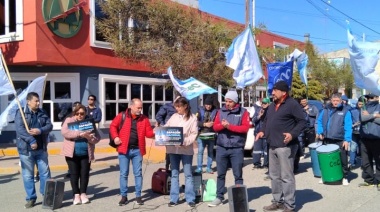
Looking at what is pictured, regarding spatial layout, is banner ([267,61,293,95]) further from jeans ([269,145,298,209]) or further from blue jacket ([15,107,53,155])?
blue jacket ([15,107,53,155])

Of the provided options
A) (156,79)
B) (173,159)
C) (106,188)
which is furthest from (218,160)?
(156,79)

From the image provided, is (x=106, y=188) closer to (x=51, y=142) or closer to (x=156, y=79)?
(x=51, y=142)

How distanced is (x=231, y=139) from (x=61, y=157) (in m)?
7.88

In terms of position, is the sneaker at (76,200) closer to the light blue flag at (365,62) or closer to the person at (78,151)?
the person at (78,151)

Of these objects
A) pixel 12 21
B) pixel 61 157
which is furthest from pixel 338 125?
pixel 12 21

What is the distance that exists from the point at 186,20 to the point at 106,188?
7.97m

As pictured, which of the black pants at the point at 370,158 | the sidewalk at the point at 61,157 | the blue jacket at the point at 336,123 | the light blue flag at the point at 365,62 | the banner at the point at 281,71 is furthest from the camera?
the sidewalk at the point at 61,157

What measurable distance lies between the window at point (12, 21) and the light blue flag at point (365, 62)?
11312 mm

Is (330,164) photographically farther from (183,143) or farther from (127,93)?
(127,93)

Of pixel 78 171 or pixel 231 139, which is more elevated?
pixel 231 139

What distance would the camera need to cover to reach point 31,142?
23.0 feet

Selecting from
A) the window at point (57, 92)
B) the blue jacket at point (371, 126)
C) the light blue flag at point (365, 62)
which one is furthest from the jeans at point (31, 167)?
the window at point (57, 92)

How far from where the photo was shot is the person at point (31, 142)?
23.2 ft

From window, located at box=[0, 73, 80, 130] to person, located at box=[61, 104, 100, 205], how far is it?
932cm
